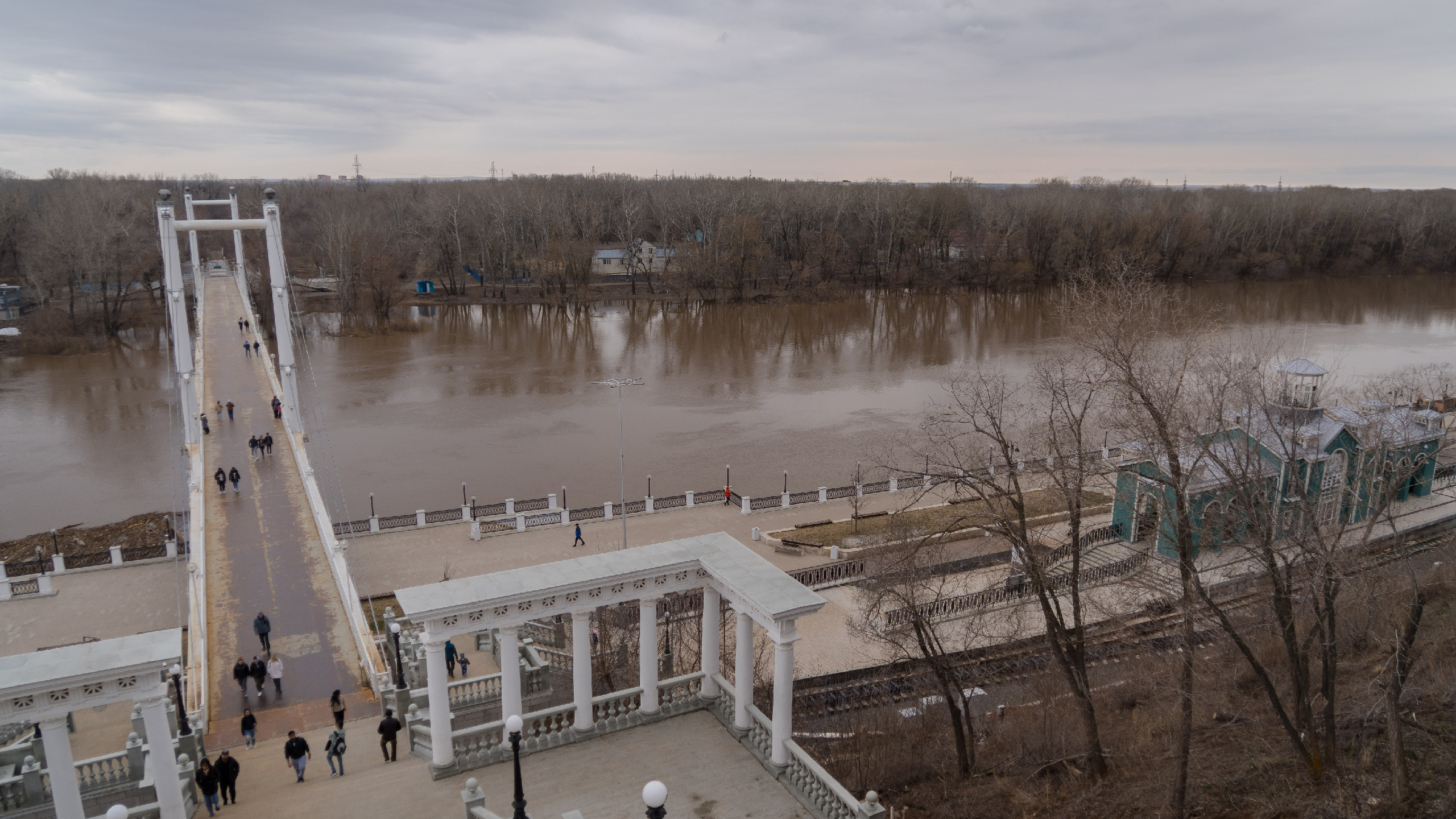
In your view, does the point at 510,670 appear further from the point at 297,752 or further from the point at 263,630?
the point at 263,630

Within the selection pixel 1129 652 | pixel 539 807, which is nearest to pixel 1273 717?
pixel 1129 652

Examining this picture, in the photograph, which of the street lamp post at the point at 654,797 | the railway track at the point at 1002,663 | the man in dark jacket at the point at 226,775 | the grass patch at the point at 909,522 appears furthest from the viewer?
the grass patch at the point at 909,522

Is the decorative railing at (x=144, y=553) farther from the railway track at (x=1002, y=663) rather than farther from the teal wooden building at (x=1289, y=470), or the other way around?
the teal wooden building at (x=1289, y=470)

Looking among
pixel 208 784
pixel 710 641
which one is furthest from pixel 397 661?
pixel 710 641

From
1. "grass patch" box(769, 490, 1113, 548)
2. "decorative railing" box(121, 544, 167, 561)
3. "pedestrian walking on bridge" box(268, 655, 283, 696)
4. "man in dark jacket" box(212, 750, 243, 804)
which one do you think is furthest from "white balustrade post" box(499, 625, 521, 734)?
"decorative railing" box(121, 544, 167, 561)

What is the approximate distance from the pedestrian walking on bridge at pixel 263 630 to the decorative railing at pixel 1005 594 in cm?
1074

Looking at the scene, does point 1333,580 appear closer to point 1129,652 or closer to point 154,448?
point 1129,652

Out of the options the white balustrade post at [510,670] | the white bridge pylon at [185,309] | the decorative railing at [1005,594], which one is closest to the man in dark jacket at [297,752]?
the white balustrade post at [510,670]

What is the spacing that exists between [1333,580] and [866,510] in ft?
59.2

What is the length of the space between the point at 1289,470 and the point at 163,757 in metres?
15.9

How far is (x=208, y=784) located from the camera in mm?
9906

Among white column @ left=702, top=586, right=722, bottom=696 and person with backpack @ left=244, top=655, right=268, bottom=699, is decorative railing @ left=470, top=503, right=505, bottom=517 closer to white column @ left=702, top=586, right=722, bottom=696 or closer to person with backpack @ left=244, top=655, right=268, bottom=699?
person with backpack @ left=244, top=655, right=268, bottom=699

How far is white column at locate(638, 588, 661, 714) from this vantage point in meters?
11.0

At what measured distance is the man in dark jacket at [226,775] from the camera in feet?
33.6
